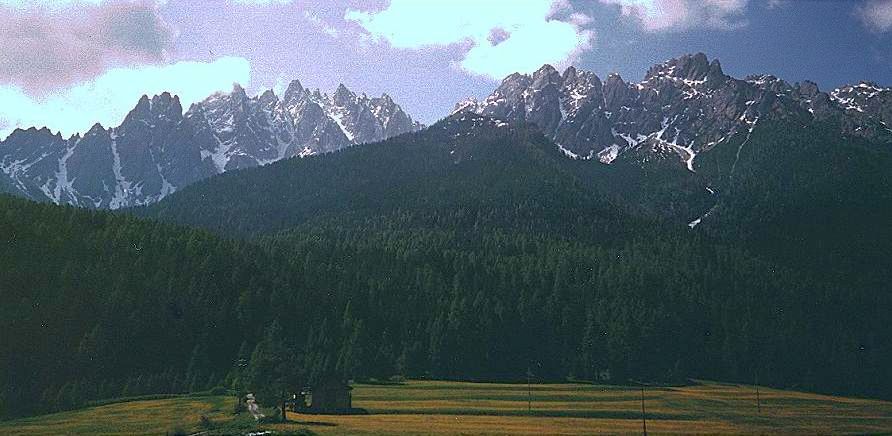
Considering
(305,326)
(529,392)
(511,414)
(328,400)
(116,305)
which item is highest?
(305,326)

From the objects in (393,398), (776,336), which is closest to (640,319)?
(776,336)

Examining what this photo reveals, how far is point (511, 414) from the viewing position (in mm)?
99562

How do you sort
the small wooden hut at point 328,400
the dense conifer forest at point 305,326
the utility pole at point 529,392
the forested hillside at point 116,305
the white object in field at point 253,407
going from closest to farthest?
the white object in field at point 253,407
the small wooden hut at point 328,400
the utility pole at point 529,392
the forested hillside at point 116,305
the dense conifer forest at point 305,326

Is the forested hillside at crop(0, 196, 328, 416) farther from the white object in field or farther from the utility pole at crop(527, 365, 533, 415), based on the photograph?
the utility pole at crop(527, 365, 533, 415)

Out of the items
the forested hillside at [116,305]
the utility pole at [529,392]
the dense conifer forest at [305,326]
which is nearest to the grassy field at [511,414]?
the utility pole at [529,392]

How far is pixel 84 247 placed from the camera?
15362 cm

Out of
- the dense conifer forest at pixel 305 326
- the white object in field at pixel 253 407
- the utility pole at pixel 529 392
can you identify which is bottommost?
the white object in field at pixel 253 407

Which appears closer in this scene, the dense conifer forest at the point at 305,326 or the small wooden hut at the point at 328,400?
the small wooden hut at the point at 328,400

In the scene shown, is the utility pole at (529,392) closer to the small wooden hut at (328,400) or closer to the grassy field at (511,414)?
the grassy field at (511,414)

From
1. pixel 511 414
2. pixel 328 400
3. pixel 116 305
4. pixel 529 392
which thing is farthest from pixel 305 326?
pixel 511 414

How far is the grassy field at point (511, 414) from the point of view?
87812 millimetres

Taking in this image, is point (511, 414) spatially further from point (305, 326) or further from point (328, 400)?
point (305, 326)

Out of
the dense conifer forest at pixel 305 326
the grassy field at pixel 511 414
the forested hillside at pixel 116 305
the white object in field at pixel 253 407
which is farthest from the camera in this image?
the dense conifer forest at pixel 305 326

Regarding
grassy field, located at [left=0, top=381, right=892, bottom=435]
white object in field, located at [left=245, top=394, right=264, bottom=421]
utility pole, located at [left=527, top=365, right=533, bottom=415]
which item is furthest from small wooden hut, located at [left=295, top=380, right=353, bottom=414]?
utility pole, located at [left=527, top=365, right=533, bottom=415]
